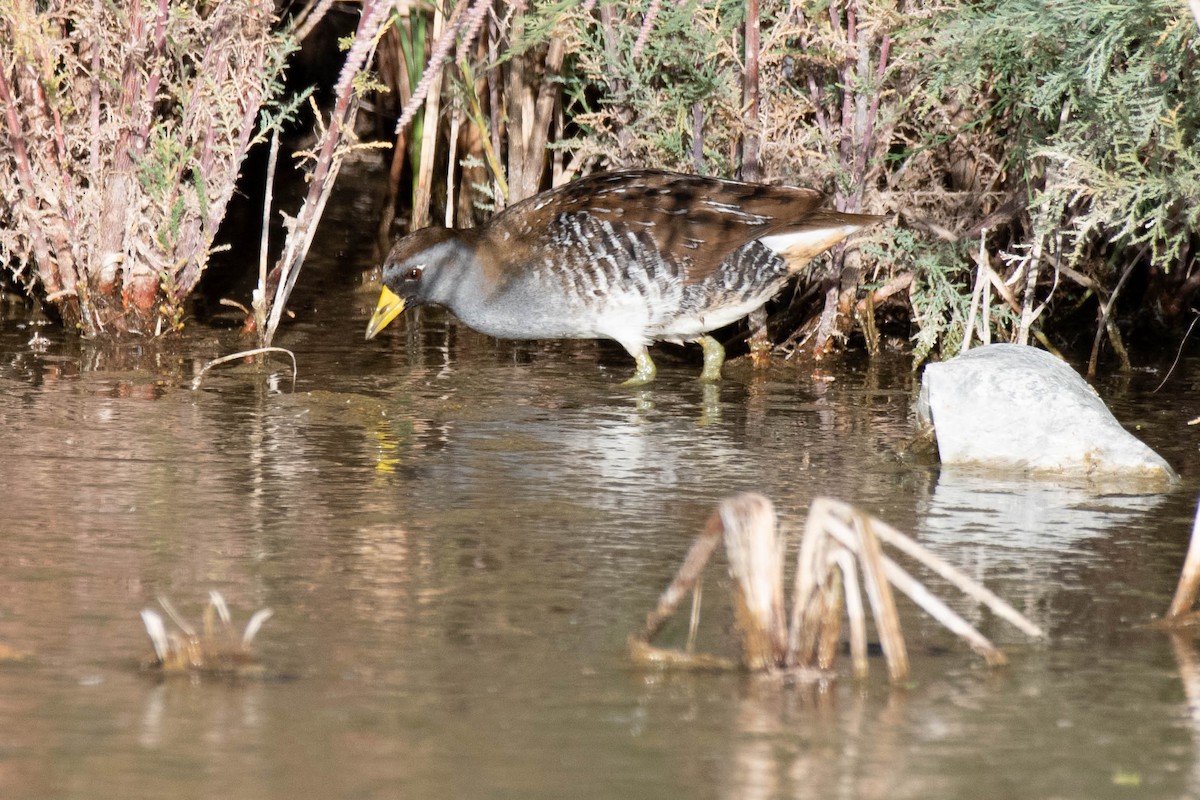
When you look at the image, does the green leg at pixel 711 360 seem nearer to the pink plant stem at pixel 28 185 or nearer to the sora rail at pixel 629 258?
the sora rail at pixel 629 258

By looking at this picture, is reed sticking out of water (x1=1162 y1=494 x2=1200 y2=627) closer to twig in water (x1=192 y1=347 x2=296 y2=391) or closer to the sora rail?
the sora rail

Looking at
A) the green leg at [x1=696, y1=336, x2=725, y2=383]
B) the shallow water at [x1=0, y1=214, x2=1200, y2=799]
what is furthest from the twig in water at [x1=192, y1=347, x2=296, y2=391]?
the green leg at [x1=696, y1=336, x2=725, y2=383]

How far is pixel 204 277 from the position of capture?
26.4 ft

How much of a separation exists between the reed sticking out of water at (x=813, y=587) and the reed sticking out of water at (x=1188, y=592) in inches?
16.9

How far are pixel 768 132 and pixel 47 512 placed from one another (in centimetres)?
330

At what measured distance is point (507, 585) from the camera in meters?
3.73

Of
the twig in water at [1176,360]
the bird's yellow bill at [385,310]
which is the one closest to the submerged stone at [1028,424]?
the twig in water at [1176,360]

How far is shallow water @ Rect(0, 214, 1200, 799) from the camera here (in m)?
2.72

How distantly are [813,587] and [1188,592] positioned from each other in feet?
2.98

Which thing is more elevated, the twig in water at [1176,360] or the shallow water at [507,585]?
the twig in water at [1176,360]

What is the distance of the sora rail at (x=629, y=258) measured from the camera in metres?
6.09

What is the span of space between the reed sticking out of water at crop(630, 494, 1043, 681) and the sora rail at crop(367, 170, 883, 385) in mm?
3123

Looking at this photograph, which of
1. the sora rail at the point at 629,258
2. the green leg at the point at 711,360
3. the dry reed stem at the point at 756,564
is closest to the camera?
the dry reed stem at the point at 756,564

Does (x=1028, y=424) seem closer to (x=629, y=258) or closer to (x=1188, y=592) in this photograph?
(x=1188, y=592)
